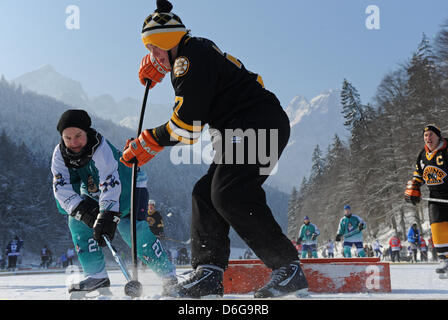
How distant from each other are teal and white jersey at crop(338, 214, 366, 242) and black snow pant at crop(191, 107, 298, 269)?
Result: 31.7ft

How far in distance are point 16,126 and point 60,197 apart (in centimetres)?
10469

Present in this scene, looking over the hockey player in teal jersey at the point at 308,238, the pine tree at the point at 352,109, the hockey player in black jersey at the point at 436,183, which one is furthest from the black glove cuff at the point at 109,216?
the pine tree at the point at 352,109

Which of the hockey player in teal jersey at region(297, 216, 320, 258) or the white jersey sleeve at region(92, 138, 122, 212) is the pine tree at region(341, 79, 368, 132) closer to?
the hockey player in teal jersey at region(297, 216, 320, 258)

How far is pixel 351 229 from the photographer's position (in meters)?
11.9

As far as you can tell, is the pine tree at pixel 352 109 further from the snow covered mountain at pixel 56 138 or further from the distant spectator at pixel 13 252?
the snow covered mountain at pixel 56 138

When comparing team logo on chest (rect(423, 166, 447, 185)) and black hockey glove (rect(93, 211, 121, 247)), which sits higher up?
team logo on chest (rect(423, 166, 447, 185))

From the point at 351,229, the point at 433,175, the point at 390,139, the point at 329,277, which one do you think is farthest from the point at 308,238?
the point at 390,139

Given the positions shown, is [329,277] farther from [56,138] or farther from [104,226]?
[56,138]

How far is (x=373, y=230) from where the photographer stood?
34.1 m

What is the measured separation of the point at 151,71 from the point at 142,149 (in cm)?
87

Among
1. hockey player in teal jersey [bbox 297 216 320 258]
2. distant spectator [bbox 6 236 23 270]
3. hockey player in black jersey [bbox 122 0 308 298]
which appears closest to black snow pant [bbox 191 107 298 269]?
hockey player in black jersey [bbox 122 0 308 298]

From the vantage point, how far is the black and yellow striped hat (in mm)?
2799

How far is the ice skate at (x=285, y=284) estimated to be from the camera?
8.38 feet
